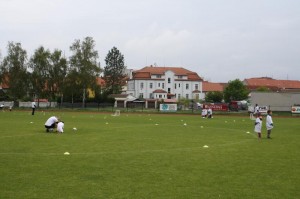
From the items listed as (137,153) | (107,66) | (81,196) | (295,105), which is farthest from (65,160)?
(107,66)

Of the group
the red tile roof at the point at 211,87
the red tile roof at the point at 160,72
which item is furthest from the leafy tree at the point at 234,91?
the red tile roof at the point at 211,87

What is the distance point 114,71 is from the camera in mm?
123500

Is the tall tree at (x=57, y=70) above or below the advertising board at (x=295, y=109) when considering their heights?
above

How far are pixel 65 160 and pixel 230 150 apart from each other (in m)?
7.34

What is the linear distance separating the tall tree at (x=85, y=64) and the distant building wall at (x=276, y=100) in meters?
33.5

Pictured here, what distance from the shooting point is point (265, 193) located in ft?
31.7

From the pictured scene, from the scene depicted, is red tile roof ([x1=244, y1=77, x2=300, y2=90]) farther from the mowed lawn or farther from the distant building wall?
the mowed lawn

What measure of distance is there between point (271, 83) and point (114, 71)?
57.5 metres

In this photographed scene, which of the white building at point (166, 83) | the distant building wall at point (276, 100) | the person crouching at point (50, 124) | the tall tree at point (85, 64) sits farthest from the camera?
the white building at point (166, 83)

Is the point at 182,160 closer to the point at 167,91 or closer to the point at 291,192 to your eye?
the point at 291,192

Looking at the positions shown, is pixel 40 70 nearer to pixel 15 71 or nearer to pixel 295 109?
pixel 15 71

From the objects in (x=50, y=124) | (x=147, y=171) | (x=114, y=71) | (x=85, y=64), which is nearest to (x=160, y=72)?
(x=114, y=71)

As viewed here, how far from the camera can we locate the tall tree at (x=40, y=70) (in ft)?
277

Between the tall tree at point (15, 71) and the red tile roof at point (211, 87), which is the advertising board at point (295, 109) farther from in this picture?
the red tile roof at point (211, 87)
